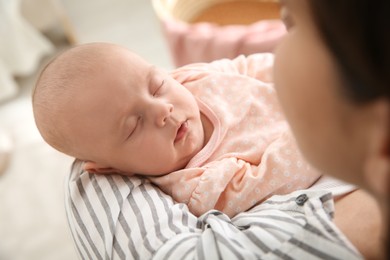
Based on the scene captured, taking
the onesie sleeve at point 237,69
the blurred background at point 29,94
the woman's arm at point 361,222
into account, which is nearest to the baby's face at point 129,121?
the onesie sleeve at point 237,69

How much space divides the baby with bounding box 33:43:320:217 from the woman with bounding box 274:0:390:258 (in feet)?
1.08

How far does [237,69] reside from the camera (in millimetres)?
1042

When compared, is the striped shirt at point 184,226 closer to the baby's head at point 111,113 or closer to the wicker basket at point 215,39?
the baby's head at point 111,113

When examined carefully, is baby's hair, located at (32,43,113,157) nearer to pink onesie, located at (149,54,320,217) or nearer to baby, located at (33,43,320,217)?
baby, located at (33,43,320,217)

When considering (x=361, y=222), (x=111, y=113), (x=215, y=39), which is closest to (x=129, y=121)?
(x=111, y=113)

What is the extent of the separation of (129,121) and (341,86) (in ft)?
1.71

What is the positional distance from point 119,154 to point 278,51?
461 mm

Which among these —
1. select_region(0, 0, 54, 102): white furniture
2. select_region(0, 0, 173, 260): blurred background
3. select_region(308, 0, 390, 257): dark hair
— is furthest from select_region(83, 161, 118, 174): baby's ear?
select_region(0, 0, 54, 102): white furniture

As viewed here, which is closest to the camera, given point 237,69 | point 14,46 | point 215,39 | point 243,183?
point 243,183

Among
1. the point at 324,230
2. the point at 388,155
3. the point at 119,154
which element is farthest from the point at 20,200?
the point at 388,155

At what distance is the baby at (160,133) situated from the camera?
817 mm

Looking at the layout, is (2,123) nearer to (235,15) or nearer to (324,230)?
(235,15)

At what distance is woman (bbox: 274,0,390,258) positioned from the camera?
0.36 metres

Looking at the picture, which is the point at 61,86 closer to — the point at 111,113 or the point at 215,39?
the point at 111,113
